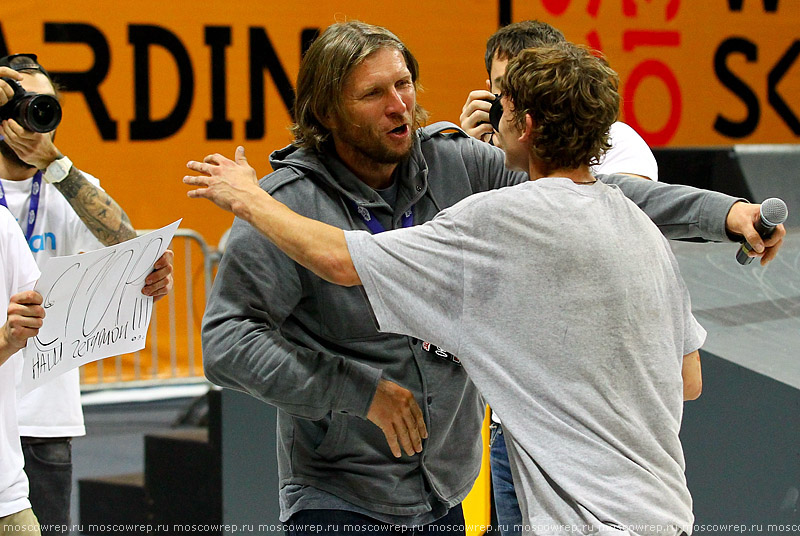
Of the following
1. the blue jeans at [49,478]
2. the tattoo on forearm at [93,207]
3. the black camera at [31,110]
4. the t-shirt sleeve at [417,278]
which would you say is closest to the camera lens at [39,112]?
the black camera at [31,110]

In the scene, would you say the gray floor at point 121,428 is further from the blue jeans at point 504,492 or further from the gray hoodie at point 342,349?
the gray hoodie at point 342,349

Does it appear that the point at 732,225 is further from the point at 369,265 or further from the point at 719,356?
the point at 719,356

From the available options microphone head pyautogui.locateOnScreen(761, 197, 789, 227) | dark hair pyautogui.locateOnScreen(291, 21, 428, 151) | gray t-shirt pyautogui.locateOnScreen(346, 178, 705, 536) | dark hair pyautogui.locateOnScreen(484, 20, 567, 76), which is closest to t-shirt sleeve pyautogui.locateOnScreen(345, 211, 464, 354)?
gray t-shirt pyautogui.locateOnScreen(346, 178, 705, 536)

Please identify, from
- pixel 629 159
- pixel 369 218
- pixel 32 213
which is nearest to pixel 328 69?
pixel 369 218

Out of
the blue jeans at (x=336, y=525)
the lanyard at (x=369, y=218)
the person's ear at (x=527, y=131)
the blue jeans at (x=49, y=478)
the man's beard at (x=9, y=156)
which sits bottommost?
the blue jeans at (x=49, y=478)

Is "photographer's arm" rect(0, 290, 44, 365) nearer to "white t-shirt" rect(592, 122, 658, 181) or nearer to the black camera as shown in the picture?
the black camera

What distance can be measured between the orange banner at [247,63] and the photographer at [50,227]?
7.81 feet

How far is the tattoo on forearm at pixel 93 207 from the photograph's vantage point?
267 centimetres

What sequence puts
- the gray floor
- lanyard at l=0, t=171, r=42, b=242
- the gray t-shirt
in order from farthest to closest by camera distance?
the gray floor < lanyard at l=0, t=171, r=42, b=242 < the gray t-shirt

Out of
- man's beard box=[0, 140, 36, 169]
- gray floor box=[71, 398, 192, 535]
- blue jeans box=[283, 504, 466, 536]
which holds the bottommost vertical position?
gray floor box=[71, 398, 192, 535]

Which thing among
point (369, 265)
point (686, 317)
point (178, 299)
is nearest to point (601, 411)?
point (686, 317)

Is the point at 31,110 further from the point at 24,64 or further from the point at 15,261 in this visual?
the point at 15,261

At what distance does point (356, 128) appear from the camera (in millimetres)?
1896

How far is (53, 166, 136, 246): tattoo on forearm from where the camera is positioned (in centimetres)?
267
